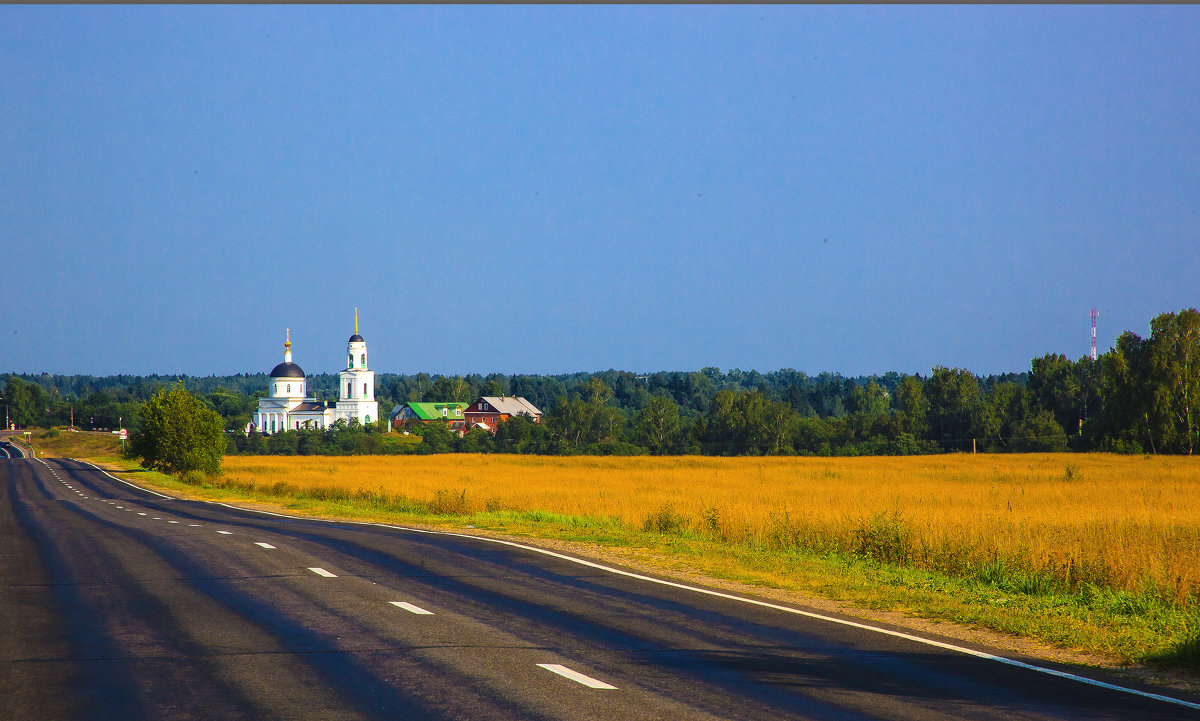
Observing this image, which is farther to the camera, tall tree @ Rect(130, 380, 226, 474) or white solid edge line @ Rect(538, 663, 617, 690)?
tall tree @ Rect(130, 380, 226, 474)

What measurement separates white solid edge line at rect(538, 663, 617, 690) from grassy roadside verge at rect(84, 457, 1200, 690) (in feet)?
15.4

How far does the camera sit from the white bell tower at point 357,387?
175375mm

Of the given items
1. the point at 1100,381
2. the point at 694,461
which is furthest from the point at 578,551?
the point at 1100,381

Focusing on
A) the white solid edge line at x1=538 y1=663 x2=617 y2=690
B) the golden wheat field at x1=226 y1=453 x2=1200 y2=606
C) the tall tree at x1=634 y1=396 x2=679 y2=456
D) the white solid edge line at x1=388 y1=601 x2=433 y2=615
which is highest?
the tall tree at x1=634 y1=396 x2=679 y2=456

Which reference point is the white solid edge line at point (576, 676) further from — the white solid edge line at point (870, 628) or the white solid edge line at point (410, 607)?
the white solid edge line at point (870, 628)

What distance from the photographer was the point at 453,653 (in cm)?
959

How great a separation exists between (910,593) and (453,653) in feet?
24.2

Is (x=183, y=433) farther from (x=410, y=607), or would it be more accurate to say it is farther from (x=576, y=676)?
(x=576, y=676)

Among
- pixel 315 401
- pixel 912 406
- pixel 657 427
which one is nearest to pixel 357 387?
pixel 315 401

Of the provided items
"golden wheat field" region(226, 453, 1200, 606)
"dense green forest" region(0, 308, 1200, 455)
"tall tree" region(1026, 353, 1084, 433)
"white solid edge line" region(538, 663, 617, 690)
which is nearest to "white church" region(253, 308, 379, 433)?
"dense green forest" region(0, 308, 1200, 455)

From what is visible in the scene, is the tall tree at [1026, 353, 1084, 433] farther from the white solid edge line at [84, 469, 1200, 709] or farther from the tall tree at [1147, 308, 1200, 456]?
the white solid edge line at [84, 469, 1200, 709]

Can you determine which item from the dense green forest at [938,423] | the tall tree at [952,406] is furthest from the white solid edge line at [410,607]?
the tall tree at [952,406]

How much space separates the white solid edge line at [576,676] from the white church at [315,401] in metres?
168

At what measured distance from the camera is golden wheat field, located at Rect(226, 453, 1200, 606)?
15648 millimetres
